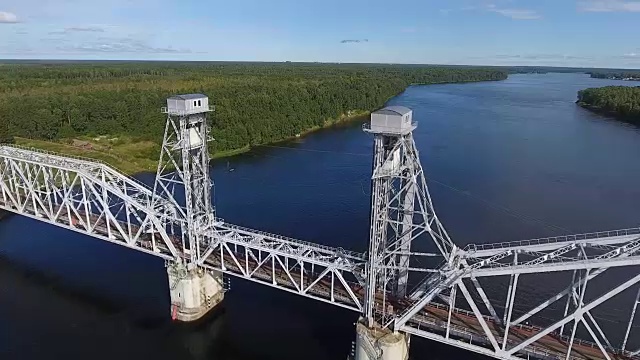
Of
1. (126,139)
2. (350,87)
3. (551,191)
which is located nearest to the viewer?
(551,191)

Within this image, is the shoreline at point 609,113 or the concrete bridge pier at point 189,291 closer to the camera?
the concrete bridge pier at point 189,291

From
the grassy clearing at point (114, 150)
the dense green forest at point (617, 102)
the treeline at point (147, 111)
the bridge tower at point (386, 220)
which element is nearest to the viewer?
the bridge tower at point (386, 220)

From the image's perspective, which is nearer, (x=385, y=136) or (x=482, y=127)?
(x=385, y=136)

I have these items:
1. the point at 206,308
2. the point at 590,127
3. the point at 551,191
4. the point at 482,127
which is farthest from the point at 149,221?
the point at 590,127

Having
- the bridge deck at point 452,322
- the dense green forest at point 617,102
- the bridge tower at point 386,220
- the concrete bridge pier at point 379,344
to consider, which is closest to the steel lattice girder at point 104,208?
the bridge deck at point 452,322

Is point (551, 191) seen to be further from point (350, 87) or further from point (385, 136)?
point (350, 87)

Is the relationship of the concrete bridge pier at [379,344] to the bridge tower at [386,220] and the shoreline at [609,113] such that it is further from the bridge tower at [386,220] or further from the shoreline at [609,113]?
the shoreline at [609,113]
